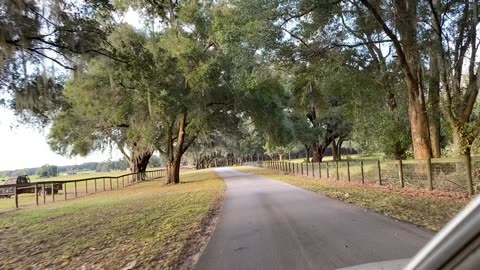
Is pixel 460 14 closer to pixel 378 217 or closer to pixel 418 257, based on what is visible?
pixel 378 217

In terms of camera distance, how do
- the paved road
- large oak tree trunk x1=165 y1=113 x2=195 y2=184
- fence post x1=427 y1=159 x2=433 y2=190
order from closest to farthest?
the paved road < fence post x1=427 y1=159 x2=433 y2=190 < large oak tree trunk x1=165 y1=113 x2=195 y2=184

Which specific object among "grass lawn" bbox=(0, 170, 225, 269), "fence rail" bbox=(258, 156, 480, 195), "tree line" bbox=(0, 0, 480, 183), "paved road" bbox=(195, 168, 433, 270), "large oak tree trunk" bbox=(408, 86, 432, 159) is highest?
"tree line" bbox=(0, 0, 480, 183)

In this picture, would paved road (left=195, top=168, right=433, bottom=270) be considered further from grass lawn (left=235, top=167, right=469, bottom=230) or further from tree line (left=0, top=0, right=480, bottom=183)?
tree line (left=0, top=0, right=480, bottom=183)

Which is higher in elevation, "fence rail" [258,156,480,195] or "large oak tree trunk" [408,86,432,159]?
"large oak tree trunk" [408,86,432,159]

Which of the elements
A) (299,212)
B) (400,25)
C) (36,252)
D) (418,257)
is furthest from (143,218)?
(400,25)

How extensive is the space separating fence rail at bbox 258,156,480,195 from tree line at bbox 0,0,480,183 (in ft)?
6.72

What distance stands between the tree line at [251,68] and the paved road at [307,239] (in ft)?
20.6

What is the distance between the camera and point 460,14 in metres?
16.0

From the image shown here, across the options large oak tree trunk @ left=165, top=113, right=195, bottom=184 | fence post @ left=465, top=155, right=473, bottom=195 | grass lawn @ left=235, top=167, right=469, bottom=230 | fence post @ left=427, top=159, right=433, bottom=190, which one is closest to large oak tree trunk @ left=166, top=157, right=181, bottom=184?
large oak tree trunk @ left=165, top=113, right=195, bottom=184

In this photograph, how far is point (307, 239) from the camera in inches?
262

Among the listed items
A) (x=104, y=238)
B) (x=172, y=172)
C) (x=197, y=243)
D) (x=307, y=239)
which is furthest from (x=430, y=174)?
(x=172, y=172)

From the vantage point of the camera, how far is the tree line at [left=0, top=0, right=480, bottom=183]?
35.2 feet

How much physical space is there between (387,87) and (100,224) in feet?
→ 50.2

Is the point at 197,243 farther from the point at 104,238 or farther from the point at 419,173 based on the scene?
the point at 419,173
